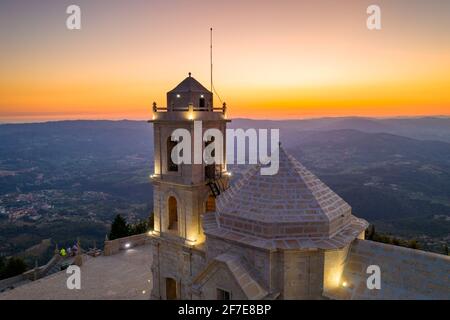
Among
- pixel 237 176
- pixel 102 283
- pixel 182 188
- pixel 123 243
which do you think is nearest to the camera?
pixel 182 188

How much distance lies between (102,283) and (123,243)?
9.10 meters

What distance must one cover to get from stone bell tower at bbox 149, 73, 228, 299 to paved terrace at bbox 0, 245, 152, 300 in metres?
7.29

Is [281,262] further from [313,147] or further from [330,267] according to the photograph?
[313,147]

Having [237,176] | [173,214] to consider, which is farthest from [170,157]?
[237,176]

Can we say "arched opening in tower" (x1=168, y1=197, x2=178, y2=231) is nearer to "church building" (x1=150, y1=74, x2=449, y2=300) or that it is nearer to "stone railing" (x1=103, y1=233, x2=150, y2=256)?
"church building" (x1=150, y1=74, x2=449, y2=300)

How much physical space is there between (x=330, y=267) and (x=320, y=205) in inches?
117

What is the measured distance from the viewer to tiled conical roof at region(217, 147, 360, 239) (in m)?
15.1

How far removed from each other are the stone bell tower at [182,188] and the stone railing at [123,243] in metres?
16.6

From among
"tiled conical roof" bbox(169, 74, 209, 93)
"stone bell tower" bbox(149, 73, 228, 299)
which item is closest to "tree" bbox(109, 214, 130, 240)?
"stone bell tower" bbox(149, 73, 228, 299)

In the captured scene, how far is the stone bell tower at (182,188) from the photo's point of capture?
65.7 ft

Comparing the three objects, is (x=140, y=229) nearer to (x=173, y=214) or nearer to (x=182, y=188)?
(x=173, y=214)

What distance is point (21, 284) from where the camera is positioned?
104ft

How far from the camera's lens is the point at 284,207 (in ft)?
50.9
